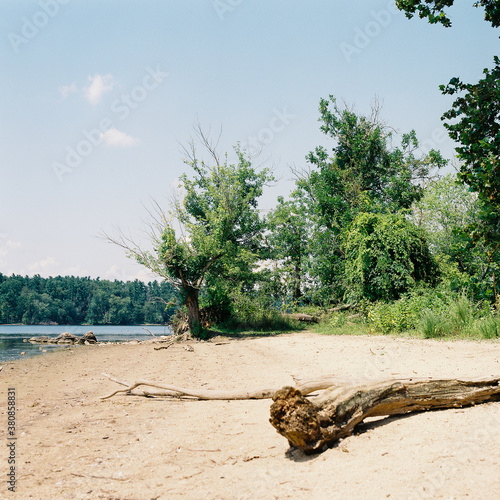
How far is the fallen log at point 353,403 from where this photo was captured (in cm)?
385

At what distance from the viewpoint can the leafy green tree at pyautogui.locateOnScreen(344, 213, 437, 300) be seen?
17.7 m

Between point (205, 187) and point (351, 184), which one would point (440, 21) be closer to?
point (351, 184)

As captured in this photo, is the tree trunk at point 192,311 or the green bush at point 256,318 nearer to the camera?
the tree trunk at point 192,311

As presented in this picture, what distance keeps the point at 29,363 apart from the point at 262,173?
17.5 metres

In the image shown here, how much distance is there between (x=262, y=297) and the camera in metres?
24.7

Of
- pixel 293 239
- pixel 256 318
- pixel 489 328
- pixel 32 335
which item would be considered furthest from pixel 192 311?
pixel 32 335

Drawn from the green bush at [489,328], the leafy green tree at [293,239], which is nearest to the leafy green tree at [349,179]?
the leafy green tree at [293,239]

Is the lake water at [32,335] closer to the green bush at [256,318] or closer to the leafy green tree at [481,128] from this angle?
the green bush at [256,318]

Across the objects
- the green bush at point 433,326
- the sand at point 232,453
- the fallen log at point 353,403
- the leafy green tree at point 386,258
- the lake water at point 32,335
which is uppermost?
the leafy green tree at point 386,258

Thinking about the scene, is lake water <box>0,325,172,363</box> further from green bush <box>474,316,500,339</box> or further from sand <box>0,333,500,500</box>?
green bush <box>474,316,500,339</box>

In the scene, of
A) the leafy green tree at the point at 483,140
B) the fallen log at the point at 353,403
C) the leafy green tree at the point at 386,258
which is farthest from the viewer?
the leafy green tree at the point at 386,258

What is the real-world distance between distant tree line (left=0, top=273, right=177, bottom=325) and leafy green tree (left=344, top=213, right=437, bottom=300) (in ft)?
242

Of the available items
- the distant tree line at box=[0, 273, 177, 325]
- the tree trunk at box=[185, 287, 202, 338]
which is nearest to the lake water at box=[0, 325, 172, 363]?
the tree trunk at box=[185, 287, 202, 338]

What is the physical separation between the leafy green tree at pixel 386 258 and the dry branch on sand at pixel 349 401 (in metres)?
13.1
